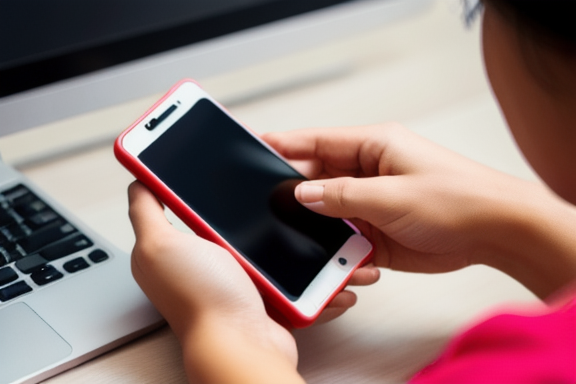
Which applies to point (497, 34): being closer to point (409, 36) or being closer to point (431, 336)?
point (431, 336)

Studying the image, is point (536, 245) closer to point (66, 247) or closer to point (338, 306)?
point (338, 306)

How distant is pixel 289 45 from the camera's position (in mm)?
642

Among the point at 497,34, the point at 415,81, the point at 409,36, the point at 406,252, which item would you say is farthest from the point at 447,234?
the point at 409,36

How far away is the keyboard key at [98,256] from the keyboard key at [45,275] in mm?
23

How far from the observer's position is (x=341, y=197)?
0.46m

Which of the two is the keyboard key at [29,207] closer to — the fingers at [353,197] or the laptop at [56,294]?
the laptop at [56,294]

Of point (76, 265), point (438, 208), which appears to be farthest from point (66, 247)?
point (438, 208)

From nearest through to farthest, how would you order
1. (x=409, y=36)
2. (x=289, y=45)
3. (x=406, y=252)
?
(x=406, y=252) < (x=289, y=45) < (x=409, y=36)

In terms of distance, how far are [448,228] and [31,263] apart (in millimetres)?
277

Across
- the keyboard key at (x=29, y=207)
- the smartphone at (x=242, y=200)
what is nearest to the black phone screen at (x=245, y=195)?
the smartphone at (x=242, y=200)

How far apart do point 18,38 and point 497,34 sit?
1.09 ft

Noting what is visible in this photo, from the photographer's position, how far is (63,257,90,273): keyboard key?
44cm

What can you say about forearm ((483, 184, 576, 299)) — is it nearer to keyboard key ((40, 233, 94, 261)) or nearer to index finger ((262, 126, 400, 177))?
index finger ((262, 126, 400, 177))

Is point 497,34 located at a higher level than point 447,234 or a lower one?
higher
